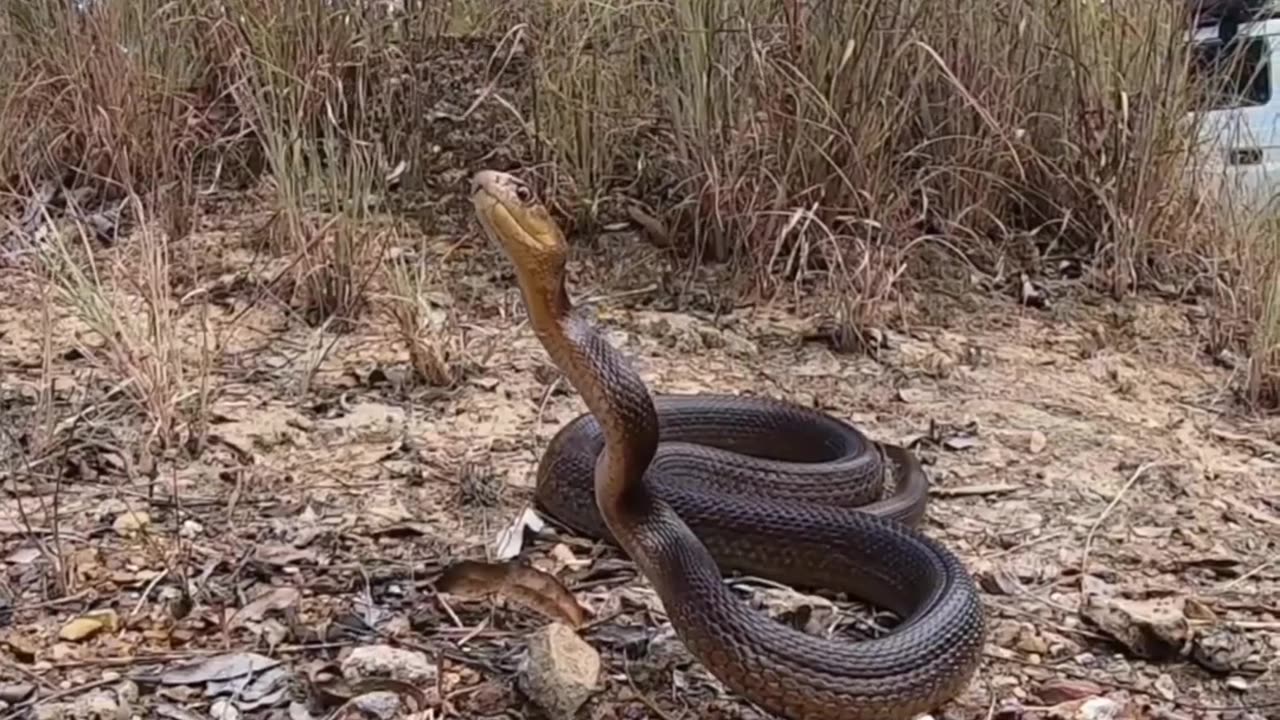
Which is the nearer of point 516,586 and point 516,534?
point 516,586

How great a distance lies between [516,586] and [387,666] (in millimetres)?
309

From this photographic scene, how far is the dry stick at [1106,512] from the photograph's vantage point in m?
2.52

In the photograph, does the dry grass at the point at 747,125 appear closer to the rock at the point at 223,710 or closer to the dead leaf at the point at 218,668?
the dead leaf at the point at 218,668

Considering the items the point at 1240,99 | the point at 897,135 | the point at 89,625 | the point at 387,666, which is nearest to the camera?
the point at 387,666

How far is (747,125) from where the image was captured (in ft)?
12.3

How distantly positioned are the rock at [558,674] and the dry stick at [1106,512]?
3.18 feet

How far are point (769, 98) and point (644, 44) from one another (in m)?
0.44

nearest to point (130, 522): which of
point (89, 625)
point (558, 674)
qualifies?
point (89, 625)

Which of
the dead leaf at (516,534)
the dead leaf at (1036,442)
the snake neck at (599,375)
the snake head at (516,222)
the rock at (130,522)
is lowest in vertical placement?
the dead leaf at (1036,442)

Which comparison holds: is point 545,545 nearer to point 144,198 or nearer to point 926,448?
point 926,448

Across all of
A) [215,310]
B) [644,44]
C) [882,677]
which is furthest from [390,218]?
[882,677]

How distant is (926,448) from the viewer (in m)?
3.08

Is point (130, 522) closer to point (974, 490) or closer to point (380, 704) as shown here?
point (380, 704)

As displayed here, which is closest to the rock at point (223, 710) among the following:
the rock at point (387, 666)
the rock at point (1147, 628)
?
the rock at point (387, 666)
